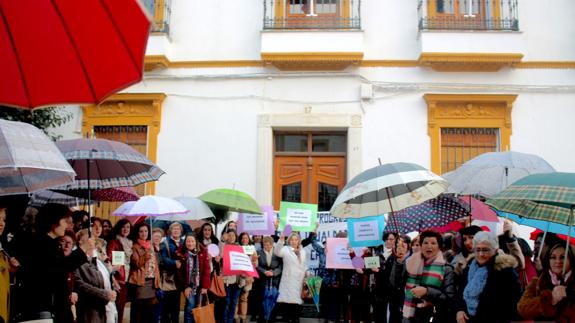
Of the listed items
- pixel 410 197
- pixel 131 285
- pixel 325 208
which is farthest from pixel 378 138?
pixel 131 285

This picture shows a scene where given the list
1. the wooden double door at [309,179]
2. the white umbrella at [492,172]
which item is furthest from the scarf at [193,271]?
the wooden double door at [309,179]

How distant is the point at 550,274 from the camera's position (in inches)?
175

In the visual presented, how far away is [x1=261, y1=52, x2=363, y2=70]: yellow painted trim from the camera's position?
11.4 meters

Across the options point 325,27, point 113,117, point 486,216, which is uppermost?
point 325,27

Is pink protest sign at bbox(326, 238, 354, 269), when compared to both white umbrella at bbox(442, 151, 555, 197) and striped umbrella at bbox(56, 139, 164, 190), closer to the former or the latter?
white umbrella at bbox(442, 151, 555, 197)

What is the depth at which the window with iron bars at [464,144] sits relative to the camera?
11.6 m

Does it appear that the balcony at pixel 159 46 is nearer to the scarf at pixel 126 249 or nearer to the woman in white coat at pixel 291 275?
the woman in white coat at pixel 291 275

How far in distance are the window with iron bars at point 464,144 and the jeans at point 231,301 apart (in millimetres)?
5238

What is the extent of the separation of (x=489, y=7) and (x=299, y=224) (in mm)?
6425

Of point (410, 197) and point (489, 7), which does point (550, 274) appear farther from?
→ point (489, 7)

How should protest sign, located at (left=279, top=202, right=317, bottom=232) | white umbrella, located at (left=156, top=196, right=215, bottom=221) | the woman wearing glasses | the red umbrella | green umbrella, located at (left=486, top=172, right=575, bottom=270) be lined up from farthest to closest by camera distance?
protest sign, located at (left=279, top=202, right=317, bottom=232) < white umbrella, located at (left=156, top=196, right=215, bottom=221) < the woman wearing glasses < green umbrella, located at (left=486, top=172, right=575, bottom=270) < the red umbrella

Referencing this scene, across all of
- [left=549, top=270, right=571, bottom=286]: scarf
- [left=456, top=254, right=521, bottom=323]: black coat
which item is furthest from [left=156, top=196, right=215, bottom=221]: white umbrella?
[left=549, top=270, right=571, bottom=286]: scarf

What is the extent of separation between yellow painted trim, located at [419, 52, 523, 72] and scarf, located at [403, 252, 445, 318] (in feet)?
21.3

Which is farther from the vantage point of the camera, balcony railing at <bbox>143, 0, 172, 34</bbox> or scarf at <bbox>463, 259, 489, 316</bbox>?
balcony railing at <bbox>143, 0, 172, 34</bbox>
